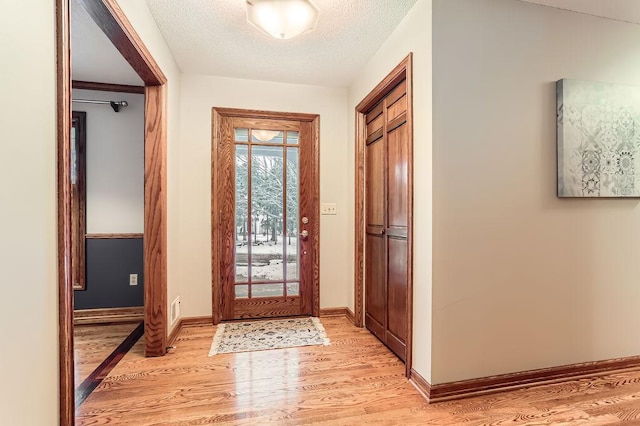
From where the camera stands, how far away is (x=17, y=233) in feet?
3.11

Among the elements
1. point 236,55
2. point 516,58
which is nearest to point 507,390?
point 516,58

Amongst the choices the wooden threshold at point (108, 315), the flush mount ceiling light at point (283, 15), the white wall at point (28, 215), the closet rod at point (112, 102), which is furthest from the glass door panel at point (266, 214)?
the white wall at point (28, 215)

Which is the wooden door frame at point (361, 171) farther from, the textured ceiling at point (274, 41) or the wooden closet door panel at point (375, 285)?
the textured ceiling at point (274, 41)

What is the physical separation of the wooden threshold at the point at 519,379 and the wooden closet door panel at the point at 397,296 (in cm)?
Answer: 33

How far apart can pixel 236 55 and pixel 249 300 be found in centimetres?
220

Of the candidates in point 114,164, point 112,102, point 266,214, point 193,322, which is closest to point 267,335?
point 193,322

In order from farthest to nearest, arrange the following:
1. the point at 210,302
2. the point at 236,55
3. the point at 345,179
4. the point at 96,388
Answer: the point at 345,179, the point at 210,302, the point at 236,55, the point at 96,388

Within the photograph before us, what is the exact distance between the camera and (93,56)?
255cm

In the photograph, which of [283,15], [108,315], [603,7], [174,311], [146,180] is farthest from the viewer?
[108,315]

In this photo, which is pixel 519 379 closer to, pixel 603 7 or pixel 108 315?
pixel 603 7

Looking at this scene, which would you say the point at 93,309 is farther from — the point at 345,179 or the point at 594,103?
the point at 594,103

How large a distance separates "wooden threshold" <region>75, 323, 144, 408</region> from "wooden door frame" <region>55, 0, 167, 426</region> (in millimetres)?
236

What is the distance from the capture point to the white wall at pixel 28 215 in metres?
0.91

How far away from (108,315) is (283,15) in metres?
3.07
